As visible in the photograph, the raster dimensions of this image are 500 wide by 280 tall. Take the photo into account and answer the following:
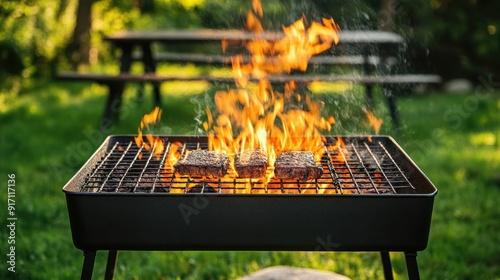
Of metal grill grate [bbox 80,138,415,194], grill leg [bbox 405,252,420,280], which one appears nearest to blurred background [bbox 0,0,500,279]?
metal grill grate [bbox 80,138,415,194]

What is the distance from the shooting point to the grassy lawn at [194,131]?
3.79 metres

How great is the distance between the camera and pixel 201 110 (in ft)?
23.6

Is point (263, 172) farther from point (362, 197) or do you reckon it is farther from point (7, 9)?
point (7, 9)

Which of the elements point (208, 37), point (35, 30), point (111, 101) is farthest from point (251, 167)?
point (35, 30)

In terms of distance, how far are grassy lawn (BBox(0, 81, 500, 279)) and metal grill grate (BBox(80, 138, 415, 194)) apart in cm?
97

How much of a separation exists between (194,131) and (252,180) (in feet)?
11.6

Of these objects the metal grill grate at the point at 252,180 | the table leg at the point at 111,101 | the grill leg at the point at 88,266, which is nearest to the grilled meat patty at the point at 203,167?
the metal grill grate at the point at 252,180

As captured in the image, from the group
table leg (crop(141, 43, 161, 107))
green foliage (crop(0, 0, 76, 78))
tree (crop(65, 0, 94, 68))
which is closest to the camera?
table leg (crop(141, 43, 161, 107))

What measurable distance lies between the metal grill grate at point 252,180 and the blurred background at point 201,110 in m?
0.98

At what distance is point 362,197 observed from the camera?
2.27 meters

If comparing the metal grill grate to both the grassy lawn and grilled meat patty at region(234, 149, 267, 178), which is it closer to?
grilled meat patty at region(234, 149, 267, 178)

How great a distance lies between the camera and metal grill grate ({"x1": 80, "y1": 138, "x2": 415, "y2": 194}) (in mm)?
2557

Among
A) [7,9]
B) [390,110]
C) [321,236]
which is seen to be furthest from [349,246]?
[7,9]

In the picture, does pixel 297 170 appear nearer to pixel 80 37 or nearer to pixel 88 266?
pixel 88 266
